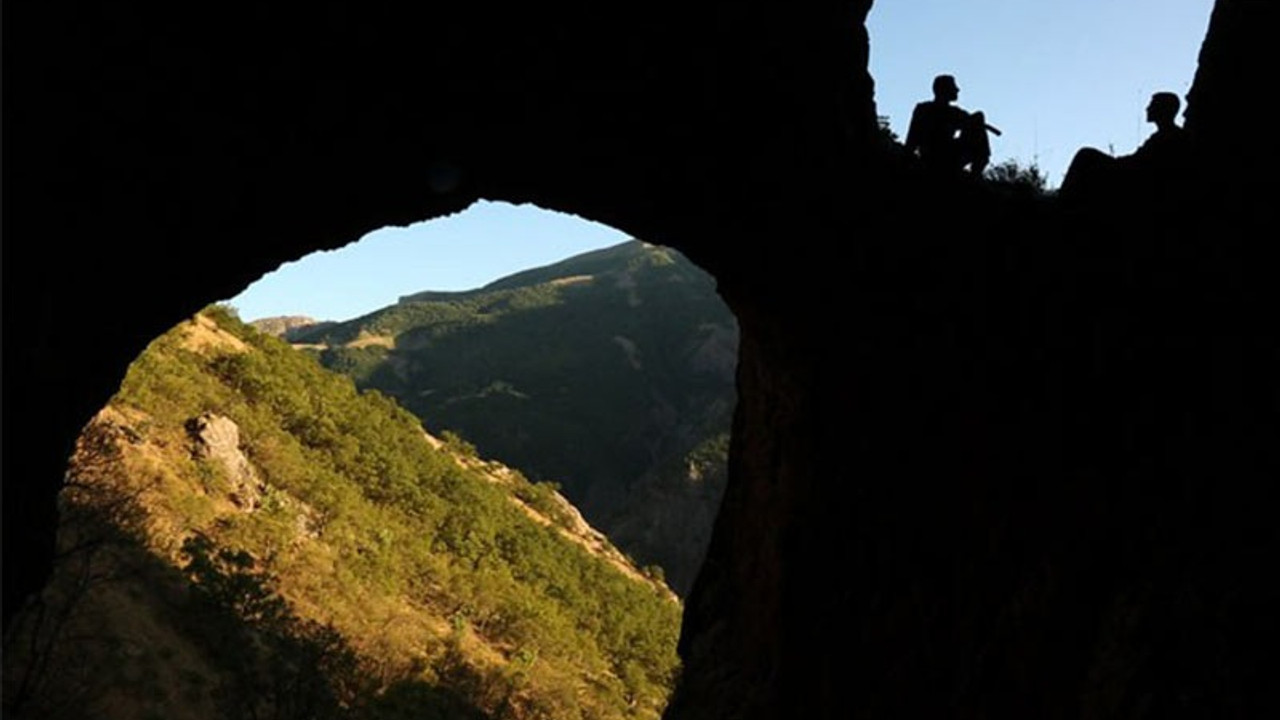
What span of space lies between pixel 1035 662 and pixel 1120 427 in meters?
2.13

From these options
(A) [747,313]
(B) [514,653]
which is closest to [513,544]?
(B) [514,653]


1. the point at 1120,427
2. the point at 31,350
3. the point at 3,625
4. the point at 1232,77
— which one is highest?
the point at 1232,77

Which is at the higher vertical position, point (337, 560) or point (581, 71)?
point (581, 71)

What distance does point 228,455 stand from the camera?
86.6 feet

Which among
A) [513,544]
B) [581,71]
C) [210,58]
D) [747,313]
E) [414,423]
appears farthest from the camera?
[414,423]

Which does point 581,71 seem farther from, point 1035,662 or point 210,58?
point 1035,662

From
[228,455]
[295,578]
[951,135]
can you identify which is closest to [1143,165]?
[951,135]

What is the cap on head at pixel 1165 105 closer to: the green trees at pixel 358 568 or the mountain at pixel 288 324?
the green trees at pixel 358 568

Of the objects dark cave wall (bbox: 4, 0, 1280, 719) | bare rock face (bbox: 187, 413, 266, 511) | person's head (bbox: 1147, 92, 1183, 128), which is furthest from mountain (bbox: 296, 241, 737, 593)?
person's head (bbox: 1147, 92, 1183, 128)

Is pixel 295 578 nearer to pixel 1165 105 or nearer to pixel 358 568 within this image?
pixel 358 568

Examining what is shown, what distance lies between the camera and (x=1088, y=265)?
309 inches

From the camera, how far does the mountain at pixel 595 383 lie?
80.6m

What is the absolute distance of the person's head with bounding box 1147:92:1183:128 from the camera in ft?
29.4

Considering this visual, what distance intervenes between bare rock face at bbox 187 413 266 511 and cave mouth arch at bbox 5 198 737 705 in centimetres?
4
